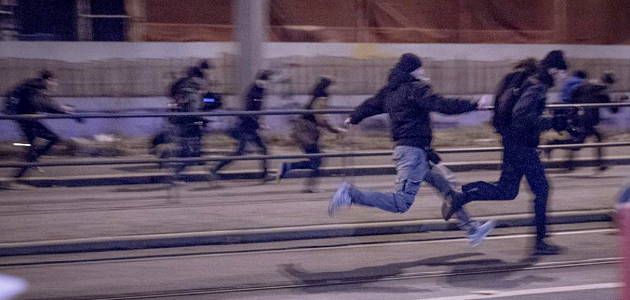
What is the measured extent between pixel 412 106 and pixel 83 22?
642 inches

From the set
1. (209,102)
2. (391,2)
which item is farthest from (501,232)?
(391,2)

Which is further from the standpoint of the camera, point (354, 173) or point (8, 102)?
point (8, 102)

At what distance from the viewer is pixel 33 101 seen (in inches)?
523

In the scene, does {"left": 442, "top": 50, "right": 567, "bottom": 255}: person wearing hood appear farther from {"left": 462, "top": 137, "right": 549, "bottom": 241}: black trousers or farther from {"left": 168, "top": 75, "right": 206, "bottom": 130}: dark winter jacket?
{"left": 168, "top": 75, "right": 206, "bottom": 130}: dark winter jacket

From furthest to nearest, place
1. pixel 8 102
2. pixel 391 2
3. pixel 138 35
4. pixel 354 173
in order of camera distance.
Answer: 1. pixel 391 2
2. pixel 138 35
3. pixel 8 102
4. pixel 354 173

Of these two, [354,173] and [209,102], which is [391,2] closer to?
[209,102]

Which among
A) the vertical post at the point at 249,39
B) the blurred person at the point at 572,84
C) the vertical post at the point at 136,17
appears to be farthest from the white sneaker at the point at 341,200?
the vertical post at the point at 136,17

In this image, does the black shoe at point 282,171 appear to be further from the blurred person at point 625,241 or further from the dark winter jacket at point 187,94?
the blurred person at point 625,241

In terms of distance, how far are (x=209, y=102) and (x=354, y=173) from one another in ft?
11.8

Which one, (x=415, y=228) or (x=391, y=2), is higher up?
(x=391, y=2)

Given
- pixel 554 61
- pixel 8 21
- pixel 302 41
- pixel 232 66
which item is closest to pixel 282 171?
pixel 554 61

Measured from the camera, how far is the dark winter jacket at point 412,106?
7.98 metres

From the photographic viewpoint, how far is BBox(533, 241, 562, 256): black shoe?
8.51 meters

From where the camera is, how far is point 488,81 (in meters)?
23.7
